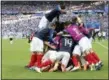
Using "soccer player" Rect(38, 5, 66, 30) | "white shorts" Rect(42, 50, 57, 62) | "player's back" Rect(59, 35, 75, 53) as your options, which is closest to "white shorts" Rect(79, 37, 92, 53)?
"player's back" Rect(59, 35, 75, 53)

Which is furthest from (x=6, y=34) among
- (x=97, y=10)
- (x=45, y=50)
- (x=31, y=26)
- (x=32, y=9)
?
(x=45, y=50)

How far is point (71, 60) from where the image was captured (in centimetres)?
1306

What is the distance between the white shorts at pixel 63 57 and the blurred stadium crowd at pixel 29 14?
4135cm

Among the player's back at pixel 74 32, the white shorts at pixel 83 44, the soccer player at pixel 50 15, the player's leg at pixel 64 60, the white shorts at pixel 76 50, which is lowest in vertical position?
the player's leg at pixel 64 60

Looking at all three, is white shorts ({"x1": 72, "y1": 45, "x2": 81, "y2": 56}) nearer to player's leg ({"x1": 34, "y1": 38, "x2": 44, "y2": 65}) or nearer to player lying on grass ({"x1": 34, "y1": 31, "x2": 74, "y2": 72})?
player lying on grass ({"x1": 34, "y1": 31, "x2": 74, "y2": 72})

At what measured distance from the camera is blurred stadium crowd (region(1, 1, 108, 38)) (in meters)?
57.8

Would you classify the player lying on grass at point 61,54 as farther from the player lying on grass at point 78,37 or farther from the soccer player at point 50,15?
the soccer player at point 50,15

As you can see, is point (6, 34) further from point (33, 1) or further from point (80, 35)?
point (80, 35)

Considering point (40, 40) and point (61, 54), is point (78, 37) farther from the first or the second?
point (40, 40)

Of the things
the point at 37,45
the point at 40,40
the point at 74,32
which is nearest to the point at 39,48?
the point at 37,45

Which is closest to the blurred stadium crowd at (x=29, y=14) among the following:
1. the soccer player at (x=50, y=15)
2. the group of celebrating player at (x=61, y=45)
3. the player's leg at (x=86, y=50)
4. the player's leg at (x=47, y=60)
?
the player's leg at (x=86, y=50)

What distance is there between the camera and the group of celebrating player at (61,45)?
42.0ft

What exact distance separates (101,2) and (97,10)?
1842 millimetres

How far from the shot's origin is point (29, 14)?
62.9m
